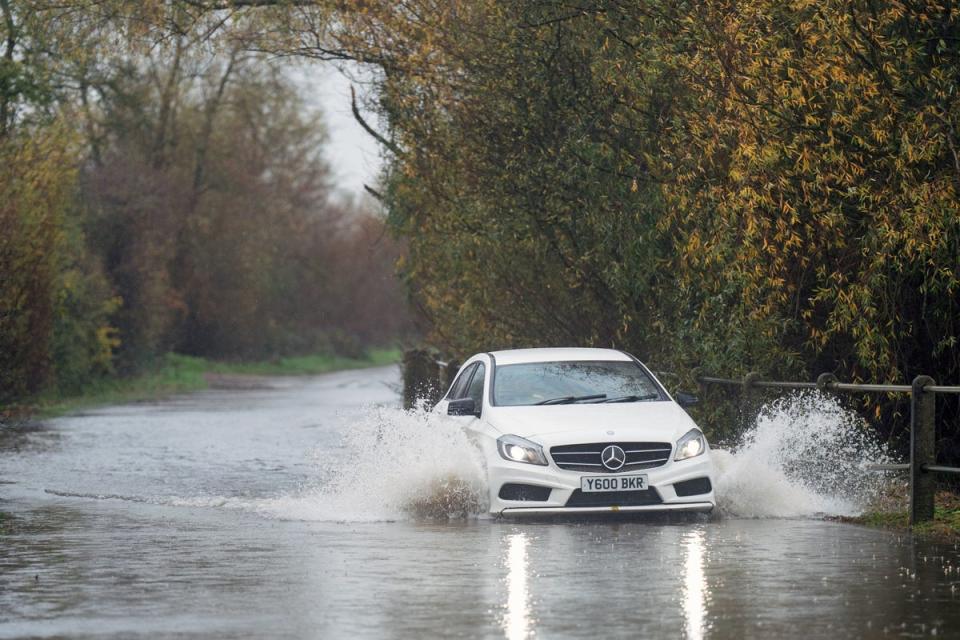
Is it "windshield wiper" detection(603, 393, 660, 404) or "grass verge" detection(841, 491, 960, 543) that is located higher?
"windshield wiper" detection(603, 393, 660, 404)

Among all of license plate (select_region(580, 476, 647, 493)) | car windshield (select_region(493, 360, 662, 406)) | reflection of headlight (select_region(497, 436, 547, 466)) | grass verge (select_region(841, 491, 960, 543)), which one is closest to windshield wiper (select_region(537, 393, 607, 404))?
car windshield (select_region(493, 360, 662, 406))

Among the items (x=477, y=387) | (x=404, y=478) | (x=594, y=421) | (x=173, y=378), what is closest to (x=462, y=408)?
(x=404, y=478)

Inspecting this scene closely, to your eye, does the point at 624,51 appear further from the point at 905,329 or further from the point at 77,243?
the point at 77,243

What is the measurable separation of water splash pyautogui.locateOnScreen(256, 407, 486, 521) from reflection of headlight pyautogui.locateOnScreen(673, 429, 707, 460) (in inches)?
65.9

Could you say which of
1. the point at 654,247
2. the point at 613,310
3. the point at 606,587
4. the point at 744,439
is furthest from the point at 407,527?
the point at 613,310

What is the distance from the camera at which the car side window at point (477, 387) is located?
15.8m

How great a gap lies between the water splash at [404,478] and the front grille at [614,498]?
0.91 meters

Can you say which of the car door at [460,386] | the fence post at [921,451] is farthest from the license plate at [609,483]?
the car door at [460,386]

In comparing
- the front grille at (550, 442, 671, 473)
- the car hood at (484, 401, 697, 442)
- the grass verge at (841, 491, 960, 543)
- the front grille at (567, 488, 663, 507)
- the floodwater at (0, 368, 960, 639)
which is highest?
the car hood at (484, 401, 697, 442)

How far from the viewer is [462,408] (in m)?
15.4

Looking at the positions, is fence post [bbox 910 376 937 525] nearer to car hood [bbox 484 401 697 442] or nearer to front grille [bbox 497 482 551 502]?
car hood [bbox 484 401 697 442]

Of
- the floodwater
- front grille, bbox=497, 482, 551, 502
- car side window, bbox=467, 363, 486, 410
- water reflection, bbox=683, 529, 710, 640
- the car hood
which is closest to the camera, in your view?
water reflection, bbox=683, 529, 710, 640

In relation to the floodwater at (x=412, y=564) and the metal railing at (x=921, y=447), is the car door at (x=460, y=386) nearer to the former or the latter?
the floodwater at (x=412, y=564)

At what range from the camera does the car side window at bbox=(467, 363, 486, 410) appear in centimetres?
1579
